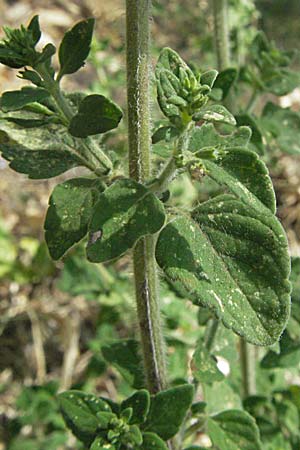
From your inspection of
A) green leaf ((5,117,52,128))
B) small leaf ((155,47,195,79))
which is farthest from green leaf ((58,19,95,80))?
small leaf ((155,47,195,79))

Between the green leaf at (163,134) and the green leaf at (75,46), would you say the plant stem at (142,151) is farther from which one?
the green leaf at (75,46)

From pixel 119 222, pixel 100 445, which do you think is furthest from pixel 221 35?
pixel 100 445

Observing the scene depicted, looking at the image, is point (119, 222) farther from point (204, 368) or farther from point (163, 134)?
point (204, 368)

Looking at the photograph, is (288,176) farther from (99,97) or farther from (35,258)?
(99,97)

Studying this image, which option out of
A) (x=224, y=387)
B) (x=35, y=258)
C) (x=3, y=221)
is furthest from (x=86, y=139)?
(x=3, y=221)

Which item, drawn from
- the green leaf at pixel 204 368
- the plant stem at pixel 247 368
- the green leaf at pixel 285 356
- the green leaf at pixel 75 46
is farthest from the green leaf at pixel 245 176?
the plant stem at pixel 247 368

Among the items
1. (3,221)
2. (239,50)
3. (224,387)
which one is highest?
(239,50)

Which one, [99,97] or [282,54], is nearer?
[99,97]
